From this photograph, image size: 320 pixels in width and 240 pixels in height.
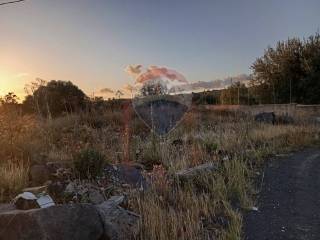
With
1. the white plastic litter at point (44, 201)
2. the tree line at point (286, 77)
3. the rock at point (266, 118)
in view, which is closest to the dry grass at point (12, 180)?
Result: the white plastic litter at point (44, 201)

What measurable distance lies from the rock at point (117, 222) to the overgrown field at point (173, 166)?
12 centimetres

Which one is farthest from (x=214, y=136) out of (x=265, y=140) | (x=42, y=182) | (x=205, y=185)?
(x=42, y=182)

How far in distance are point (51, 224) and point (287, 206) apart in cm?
322

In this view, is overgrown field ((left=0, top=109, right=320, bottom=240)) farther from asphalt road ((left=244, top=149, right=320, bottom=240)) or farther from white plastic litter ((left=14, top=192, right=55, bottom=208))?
white plastic litter ((left=14, top=192, right=55, bottom=208))

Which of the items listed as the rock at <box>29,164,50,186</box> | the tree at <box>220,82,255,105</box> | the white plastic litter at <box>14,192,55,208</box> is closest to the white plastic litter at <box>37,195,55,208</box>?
the white plastic litter at <box>14,192,55,208</box>

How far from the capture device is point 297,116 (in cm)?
1897

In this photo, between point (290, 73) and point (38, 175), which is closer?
point (38, 175)

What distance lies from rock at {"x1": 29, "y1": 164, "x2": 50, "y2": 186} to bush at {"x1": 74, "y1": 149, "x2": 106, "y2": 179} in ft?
1.42

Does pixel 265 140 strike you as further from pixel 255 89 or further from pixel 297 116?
pixel 255 89

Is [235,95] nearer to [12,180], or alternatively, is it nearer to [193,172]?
[193,172]

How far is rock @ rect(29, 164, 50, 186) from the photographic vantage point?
19.4 feet

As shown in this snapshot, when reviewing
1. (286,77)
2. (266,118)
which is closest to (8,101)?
(266,118)

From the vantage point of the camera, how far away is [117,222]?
14.3ft

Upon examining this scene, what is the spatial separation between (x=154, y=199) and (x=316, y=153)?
259 inches
